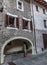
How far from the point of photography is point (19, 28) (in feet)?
48.6

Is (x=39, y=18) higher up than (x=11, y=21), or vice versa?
(x=39, y=18)

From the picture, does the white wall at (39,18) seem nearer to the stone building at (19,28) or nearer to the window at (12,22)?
the stone building at (19,28)

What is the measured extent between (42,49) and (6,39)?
23.2 ft

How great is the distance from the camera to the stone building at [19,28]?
13156mm

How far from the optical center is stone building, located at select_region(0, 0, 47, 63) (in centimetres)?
1316

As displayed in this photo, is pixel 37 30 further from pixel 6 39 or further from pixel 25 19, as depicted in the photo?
pixel 6 39

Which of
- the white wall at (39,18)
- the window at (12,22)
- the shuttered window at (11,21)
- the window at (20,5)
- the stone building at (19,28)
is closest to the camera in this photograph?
the stone building at (19,28)

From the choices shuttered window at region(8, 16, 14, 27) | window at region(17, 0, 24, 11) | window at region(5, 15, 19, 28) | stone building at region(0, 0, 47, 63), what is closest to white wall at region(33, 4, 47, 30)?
stone building at region(0, 0, 47, 63)

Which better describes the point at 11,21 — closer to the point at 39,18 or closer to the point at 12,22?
the point at 12,22

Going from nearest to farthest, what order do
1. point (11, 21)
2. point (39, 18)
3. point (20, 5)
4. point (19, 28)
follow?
point (11, 21) < point (19, 28) < point (20, 5) < point (39, 18)

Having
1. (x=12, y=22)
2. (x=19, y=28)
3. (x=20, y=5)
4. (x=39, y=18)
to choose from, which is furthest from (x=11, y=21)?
(x=39, y=18)

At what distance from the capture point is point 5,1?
13695 millimetres

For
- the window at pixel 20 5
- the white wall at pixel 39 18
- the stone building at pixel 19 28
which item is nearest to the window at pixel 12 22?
the stone building at pixel 19 28

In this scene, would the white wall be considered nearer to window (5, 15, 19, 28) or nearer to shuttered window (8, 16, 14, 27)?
window (5, 15, 19, 28)
